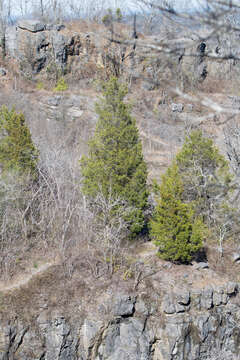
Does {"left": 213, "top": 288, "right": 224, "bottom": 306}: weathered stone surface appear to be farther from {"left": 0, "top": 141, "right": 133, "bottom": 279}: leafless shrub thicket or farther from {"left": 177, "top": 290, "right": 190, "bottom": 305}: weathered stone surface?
{"left": 0, "top": 141, "right": 133, "bottom": 279}: leafless shrub thicket

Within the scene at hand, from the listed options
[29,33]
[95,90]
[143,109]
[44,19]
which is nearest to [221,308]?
[143,109]

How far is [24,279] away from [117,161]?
19.4ft

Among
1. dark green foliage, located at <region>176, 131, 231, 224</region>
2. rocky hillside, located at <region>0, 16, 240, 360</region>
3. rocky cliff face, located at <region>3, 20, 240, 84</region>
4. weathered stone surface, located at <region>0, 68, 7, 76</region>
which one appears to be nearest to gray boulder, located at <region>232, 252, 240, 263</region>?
rocky hillside, located at <region>0, 16, 240, 360</region>

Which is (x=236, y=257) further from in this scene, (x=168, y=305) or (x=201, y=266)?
(x=168, y=305)

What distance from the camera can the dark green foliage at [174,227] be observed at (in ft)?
50.2

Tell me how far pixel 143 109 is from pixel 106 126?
55.4ft

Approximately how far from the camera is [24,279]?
15047 millimetres

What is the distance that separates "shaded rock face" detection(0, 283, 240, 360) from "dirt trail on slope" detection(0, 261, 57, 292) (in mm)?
1528

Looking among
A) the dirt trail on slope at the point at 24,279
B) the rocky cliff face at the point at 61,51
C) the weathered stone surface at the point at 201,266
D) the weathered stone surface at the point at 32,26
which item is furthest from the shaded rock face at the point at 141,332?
the weathered stone surface at the point at 32,26

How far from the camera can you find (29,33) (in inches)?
1412

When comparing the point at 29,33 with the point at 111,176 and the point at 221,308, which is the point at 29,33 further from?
the point at 221,308

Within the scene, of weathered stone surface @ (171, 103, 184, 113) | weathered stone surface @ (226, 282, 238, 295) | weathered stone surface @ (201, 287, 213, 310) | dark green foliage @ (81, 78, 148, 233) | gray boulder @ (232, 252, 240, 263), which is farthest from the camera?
weathered stone surface @ (171, 103, 184, 113)

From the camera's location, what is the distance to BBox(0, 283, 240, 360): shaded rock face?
44.0 ft

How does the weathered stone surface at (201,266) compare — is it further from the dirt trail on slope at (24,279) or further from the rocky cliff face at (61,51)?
the rocky cliff face at (61,51)
